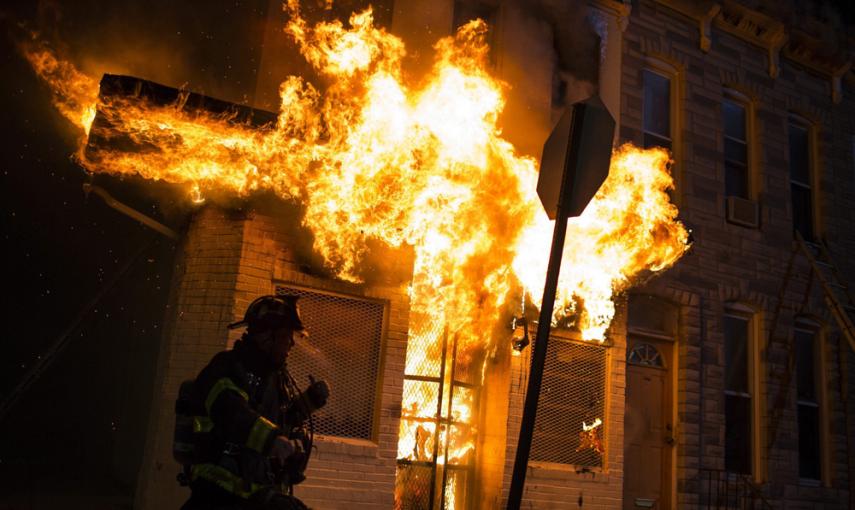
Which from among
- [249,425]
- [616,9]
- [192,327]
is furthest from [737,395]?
[249,425]

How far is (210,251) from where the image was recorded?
285 inches

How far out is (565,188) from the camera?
3.52 metres

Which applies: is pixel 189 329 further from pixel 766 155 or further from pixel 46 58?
pixel 766 155

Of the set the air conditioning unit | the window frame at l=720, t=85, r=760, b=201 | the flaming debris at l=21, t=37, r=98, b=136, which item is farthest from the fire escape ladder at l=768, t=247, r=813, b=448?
the flaming debris at l=21, t=37, r=98, b=136

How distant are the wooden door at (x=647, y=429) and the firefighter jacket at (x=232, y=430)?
20.4 feet

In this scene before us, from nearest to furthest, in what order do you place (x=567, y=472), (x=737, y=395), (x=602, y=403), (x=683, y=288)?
(x=567, y=472)
(x=602, y=403)
(x=683, y=288)
(x=737, y=395)

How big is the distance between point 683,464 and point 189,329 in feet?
20.6

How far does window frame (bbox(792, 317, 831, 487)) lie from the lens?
33.6 ft

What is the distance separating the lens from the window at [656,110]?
1021cm

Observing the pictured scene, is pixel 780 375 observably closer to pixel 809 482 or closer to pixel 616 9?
pixel 809 482

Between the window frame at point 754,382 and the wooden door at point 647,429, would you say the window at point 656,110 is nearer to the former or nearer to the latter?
the window frame at point 754,382

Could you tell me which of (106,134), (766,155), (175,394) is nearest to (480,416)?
(175,394)

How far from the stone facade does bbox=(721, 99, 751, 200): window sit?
17 cm

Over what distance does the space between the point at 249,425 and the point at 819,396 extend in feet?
32.1
